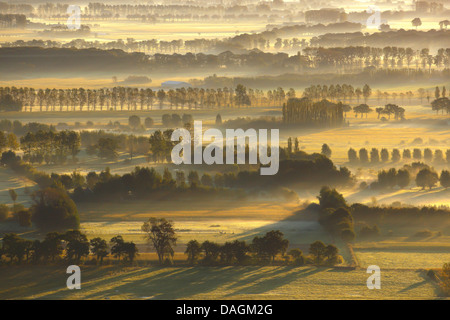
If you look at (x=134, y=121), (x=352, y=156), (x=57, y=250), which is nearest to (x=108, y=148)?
(x=134, y=121)

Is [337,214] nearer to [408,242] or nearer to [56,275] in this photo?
[408,242]

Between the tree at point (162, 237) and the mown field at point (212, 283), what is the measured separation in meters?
1.41

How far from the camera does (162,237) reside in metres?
32.9

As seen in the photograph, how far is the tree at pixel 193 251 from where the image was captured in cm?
3166

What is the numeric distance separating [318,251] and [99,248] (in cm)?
863

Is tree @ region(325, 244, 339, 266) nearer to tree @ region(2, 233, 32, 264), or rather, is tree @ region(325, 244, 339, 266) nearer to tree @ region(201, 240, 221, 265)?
tree @ region(201, 240, 221, 265)

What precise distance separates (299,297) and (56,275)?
9.09 metres

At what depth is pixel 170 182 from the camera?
4256 centimetres

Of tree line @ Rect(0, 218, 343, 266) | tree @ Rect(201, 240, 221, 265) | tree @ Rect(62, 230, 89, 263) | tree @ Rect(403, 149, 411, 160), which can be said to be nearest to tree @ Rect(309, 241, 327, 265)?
tree line @ Rect(0, 218, 343, 266)

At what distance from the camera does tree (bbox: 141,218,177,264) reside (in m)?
32.2

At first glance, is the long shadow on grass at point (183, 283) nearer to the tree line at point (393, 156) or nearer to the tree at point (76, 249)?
the tree at point (76, 249)

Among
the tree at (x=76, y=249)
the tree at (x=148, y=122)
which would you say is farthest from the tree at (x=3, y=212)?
the tree at (x=148, y=122)

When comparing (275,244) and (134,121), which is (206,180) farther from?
(134,121)

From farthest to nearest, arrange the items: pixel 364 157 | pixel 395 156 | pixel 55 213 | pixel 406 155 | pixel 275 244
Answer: pixel 406 155 → pixel 395 156 → pixel 364 157 → pixel 55 213 → pixel 275 244
